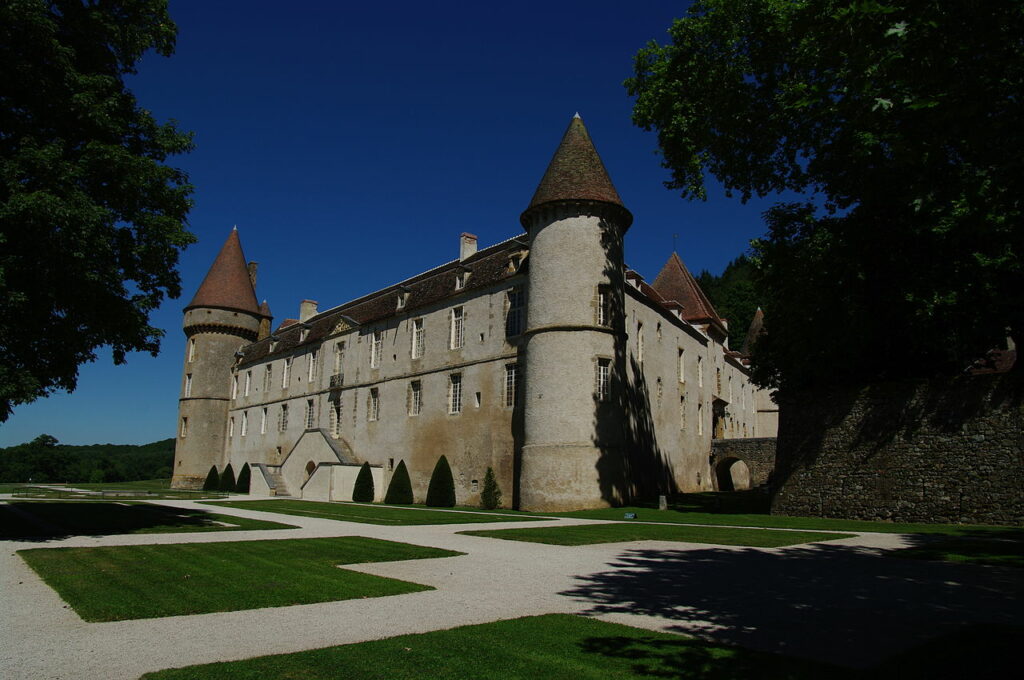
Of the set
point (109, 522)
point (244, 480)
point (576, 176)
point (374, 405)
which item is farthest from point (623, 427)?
point (244, 480)

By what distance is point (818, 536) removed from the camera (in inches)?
551

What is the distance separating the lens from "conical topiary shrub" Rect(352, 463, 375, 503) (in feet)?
104

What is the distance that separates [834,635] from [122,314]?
45.6ft

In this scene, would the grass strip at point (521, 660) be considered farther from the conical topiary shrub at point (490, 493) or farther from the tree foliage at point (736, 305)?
the tree foliage at point (736, 305)

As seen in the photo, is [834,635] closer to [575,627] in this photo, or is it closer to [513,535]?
[575,627]

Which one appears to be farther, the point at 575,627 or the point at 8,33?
the point at 8,33

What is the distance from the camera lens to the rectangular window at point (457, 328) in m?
30.2

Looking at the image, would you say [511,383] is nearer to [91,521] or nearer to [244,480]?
[91,521]

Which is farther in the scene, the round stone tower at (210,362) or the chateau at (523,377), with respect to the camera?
the round stone tower at (210,362)

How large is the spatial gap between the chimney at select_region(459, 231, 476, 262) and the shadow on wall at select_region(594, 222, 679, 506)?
9681 millimetres

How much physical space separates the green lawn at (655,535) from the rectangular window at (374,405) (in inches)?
760

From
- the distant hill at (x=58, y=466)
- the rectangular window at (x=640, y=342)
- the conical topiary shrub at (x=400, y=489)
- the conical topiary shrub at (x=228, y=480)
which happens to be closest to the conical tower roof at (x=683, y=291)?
the rectangular window at (x=640, y=342)

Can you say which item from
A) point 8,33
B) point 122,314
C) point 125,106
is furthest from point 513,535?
point 8,33

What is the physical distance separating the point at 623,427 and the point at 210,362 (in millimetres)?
34657
